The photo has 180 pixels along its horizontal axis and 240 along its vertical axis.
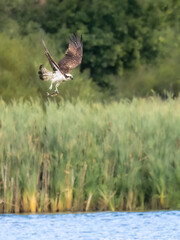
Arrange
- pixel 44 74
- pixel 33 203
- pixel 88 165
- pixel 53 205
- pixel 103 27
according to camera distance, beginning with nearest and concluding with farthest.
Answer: pixel 44 74
pixel 33 203
pixel 53 205
pixel 88 165
pixel 103 27

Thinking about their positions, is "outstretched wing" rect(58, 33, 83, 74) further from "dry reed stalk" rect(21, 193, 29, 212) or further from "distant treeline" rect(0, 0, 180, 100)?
"distant treeline" rect(0, 0, 180, 100)

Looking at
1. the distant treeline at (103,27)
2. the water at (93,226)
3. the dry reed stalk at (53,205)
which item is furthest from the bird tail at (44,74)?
the distant treeline at (103,27)

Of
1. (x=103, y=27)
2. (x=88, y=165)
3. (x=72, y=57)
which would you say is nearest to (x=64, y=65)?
(x=72, y=57)

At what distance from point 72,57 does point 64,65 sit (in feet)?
1.60

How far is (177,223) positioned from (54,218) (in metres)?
1.75

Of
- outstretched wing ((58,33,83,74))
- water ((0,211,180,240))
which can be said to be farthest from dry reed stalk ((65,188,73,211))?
outstretched wing ((58,33,83,74))

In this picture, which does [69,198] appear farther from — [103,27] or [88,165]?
[103,27]

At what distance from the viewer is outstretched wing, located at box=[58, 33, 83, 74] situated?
36.8ft

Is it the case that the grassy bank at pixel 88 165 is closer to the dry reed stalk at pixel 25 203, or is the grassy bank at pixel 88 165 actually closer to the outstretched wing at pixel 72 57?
the dry reed stalk at pixel 25 203

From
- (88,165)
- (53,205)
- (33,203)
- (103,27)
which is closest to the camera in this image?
(33,203)

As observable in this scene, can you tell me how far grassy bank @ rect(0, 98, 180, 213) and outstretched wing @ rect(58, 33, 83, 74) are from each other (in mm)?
1083

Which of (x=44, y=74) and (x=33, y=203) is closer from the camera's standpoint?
(x=44, y=74)

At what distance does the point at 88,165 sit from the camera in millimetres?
12086

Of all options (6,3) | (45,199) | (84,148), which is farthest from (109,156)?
(6,3)
